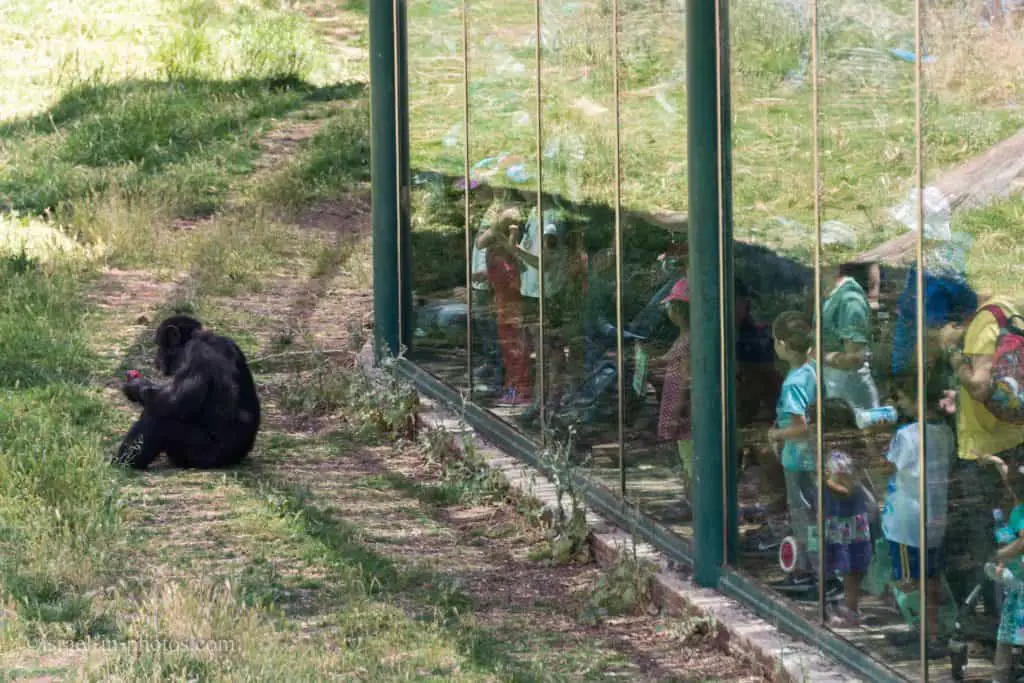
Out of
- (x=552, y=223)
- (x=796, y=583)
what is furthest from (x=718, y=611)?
(x=552, y=223)

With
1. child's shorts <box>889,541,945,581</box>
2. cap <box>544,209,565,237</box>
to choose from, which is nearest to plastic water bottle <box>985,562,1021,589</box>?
child's shorts <box>889,541,945,581</box>

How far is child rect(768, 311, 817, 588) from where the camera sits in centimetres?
747

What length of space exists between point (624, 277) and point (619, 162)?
64cm

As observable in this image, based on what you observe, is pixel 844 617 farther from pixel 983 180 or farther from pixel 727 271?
pixel 983 180

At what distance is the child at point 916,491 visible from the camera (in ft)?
21.1

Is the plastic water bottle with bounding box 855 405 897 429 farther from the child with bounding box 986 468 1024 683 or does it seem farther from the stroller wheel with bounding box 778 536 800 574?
the stroller wheel with bounding box 778 536 800 574

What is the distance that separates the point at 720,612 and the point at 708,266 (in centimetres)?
165

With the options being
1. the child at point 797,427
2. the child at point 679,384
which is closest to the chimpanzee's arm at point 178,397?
the child at point 679,384

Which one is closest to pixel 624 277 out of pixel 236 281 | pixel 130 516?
pixel 130 516

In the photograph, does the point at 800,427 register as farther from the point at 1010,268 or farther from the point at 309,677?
the point at 309,677

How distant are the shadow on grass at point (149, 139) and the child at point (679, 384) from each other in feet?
37.4

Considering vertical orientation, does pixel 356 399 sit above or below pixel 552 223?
below

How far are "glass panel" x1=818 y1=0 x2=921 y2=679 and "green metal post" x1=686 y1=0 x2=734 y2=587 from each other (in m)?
0.86

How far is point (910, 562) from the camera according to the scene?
6641mm
